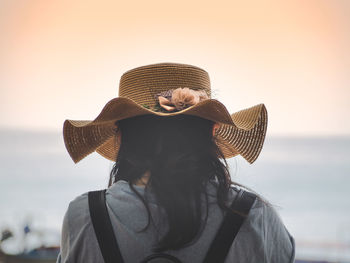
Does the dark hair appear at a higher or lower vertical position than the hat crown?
lower

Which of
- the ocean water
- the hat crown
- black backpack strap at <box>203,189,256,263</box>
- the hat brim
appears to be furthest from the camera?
the ocean water

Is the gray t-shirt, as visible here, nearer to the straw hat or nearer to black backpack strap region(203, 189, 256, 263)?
black backpack strap region(203, 189, 256, 263)

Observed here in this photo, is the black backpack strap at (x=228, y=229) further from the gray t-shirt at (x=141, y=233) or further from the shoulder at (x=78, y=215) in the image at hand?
the shoulder at (x=78, y=215)

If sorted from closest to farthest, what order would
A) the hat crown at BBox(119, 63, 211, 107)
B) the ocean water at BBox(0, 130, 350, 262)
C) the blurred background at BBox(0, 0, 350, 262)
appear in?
the hat crown at BBox(119, 63, 211, 107) → the blurred background at BBox(0, 0, 350, 262) → the ocean water at BBox(0, 130, 350, 262)

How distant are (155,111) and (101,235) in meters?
0.28

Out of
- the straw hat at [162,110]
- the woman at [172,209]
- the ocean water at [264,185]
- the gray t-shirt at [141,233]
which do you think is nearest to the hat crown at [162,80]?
the straw hat at [162,110]

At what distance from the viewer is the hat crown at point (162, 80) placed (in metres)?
1.00

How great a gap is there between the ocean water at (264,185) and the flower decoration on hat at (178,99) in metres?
2.50

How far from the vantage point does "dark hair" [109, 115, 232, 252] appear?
0.71 meters

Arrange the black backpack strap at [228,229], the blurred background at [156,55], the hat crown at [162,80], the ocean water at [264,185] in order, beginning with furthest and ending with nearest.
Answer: the ocean water at [264,185] < the blurred background at [156,55] < the hat crown at [162,80] < the black backpack strap at [228,229]

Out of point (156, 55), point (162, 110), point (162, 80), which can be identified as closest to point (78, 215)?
point (162, 110)

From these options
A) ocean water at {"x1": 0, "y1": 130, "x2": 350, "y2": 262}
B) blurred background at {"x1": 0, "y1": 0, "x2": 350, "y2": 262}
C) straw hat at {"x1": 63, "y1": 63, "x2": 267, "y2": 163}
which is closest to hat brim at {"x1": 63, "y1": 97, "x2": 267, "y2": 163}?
straw hat at {"x1": 63, "y1": 63, "x2": 267, "y2": 163}

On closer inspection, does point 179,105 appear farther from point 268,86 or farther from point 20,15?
point 268,86

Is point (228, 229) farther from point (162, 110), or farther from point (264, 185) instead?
point (264, 185)
